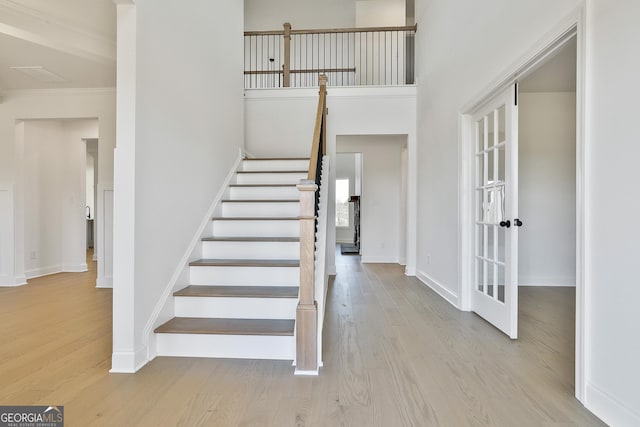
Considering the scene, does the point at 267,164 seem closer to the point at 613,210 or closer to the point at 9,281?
the point at 613,210

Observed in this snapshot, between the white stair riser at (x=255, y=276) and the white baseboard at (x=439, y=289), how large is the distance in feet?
6.05

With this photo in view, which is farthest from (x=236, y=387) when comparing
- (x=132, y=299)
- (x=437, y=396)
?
(x=437, y=396)

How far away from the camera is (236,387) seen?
6.15ft

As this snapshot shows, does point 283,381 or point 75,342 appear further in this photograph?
point 75,342

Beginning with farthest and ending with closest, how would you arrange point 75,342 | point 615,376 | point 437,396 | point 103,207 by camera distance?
point 103,207, point 75,342, point 437,396, point 615,376

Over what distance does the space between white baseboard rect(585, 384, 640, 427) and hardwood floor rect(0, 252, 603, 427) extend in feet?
0.18

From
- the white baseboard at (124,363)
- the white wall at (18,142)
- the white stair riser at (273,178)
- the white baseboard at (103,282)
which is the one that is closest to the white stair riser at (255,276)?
the white baseboard at (124,363)

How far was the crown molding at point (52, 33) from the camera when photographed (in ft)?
8.99

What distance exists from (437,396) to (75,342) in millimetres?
2600

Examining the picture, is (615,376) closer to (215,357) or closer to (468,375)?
(468,375)

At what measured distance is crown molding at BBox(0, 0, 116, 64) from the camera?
2.74 meters

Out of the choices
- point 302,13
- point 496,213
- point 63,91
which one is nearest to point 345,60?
point 302,13

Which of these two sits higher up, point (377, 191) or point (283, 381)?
point (377, 191)

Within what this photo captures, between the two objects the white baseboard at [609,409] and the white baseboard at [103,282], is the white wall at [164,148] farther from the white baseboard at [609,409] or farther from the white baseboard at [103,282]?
the white baseboard at [609,409]
